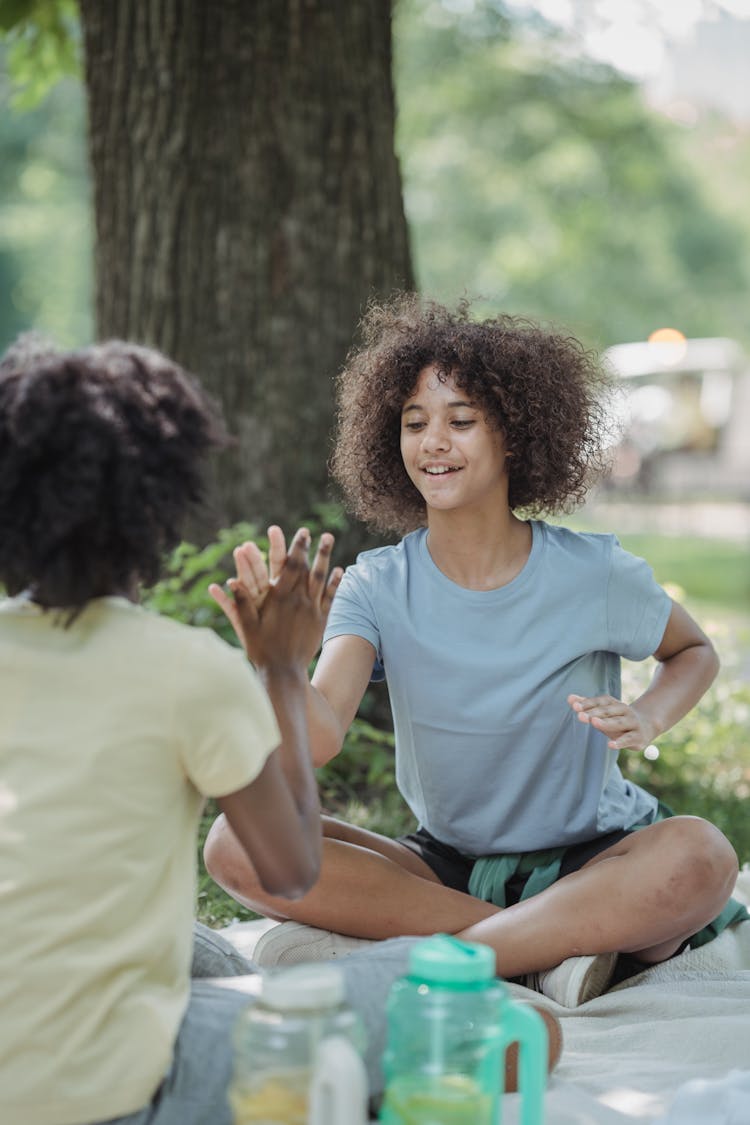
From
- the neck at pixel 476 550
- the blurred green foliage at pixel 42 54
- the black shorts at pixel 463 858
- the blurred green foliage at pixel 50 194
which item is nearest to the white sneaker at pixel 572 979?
the black shorts at pixel 463 858

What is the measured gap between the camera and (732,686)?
5949mm

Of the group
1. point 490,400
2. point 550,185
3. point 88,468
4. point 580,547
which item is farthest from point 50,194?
point 88,468

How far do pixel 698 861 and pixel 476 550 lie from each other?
2.61ft

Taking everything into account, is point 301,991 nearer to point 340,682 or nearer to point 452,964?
point 452,964

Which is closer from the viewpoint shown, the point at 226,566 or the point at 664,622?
the point at 664,622

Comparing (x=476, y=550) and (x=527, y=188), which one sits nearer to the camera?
(x=476, y=550)

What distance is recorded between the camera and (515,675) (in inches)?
118

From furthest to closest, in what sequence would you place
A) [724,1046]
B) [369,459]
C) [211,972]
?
[369,459] < [724,1046] < [211,972]

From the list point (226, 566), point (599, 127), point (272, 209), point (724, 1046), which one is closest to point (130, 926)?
point (724, 1046)

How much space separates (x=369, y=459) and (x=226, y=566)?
138 cm

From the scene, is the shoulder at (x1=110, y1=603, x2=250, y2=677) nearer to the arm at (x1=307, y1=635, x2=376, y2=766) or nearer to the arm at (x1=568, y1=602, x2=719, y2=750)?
the arm at (x1=307, y1=635, x2=376, y2=766)

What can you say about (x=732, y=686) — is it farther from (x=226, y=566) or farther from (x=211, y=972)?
(x=211, y=972)

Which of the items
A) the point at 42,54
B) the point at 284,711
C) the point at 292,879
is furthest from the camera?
the point at 42,54

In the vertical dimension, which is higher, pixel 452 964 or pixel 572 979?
pixel 452 964
